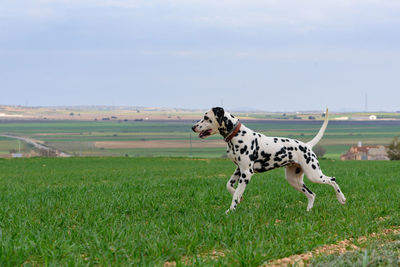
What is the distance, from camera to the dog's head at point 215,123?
29.1 feet

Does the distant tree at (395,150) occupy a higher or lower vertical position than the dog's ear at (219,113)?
lower

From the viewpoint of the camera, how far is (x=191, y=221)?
8.10 m

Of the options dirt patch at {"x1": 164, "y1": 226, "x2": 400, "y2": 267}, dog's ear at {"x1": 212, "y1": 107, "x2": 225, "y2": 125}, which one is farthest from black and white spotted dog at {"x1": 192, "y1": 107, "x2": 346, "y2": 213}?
dirt patch at {"x1": 164, "y1": 226, "x2": 400, "y2": 267}

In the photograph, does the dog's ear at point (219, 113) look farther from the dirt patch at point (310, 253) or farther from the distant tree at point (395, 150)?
the distant tree at point (395, 150)

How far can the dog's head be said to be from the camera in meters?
8.88

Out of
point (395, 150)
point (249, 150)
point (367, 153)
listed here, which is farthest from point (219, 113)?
point (367, 153)

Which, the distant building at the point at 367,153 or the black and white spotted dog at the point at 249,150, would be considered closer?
the black and white spotted dog at the point at 249,150

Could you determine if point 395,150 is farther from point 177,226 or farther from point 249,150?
point 177,226

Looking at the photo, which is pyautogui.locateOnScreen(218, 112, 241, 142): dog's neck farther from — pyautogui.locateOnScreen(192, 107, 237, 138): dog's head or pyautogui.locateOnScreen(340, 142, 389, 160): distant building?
pyautogui.locateOnScreen(340, 142, 389, 160): distant building

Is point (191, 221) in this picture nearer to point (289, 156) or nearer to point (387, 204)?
point (289, 156)

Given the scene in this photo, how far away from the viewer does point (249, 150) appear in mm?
9023

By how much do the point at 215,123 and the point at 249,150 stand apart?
2.69ft

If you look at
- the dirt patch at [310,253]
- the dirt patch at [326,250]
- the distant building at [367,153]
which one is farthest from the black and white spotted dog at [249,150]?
the distant building at [367,153]

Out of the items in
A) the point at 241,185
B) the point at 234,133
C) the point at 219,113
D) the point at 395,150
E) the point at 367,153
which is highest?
the point at 219,113
